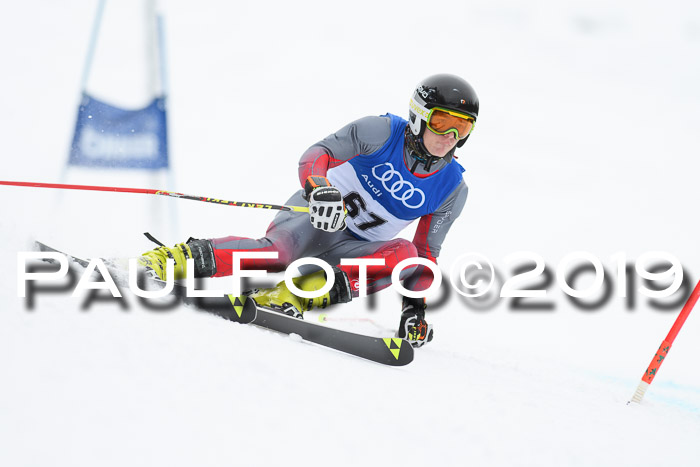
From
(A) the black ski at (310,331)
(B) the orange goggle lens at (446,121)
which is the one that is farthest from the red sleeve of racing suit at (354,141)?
(A) the black ski at (310,331)

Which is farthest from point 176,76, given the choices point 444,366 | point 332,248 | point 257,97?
point 444,366

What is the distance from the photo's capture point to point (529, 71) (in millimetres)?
11336

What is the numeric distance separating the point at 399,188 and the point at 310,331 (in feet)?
3.30

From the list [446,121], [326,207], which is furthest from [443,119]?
[326,207]

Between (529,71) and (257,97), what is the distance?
561 centimetres

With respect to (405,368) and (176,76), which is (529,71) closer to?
(176,76)

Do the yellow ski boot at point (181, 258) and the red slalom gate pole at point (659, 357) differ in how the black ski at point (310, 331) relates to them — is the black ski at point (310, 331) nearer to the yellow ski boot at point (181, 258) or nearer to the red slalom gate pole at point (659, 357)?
the yellow ski boot at point (181, 258)

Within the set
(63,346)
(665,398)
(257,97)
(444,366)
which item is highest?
(257,97)

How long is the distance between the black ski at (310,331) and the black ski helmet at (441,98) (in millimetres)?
1100

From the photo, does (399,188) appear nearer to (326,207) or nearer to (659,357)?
(326,207)

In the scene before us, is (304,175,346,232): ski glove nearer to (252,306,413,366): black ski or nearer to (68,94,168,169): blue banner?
(252,306,413,366): black ski

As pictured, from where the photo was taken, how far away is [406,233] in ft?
22.9

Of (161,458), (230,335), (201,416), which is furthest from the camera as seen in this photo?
(230,335)

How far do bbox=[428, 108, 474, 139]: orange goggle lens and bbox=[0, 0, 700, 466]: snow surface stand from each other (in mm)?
1090
